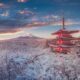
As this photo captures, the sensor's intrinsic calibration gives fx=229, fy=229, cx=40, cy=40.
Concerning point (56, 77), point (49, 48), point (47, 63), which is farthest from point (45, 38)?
point (56, 77)

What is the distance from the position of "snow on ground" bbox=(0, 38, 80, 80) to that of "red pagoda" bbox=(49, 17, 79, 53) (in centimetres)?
5

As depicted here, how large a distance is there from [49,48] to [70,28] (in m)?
0.30

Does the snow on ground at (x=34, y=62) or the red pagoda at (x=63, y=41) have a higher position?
the red pagoda at (x=63, y=41)

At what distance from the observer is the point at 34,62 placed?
2.34 m

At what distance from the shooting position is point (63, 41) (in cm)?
239

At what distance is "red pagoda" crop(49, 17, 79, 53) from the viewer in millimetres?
2361

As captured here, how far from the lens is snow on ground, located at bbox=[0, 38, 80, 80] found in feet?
7.55

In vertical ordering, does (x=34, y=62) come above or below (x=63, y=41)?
below

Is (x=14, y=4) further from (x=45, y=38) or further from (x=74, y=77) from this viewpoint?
(x=74, y=77)

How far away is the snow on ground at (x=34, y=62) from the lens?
2.30 m

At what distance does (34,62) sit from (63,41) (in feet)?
1.22

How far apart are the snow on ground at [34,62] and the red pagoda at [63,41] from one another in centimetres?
5

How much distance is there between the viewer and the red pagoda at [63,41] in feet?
7.75

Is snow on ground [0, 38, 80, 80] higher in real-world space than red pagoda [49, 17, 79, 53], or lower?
lower
